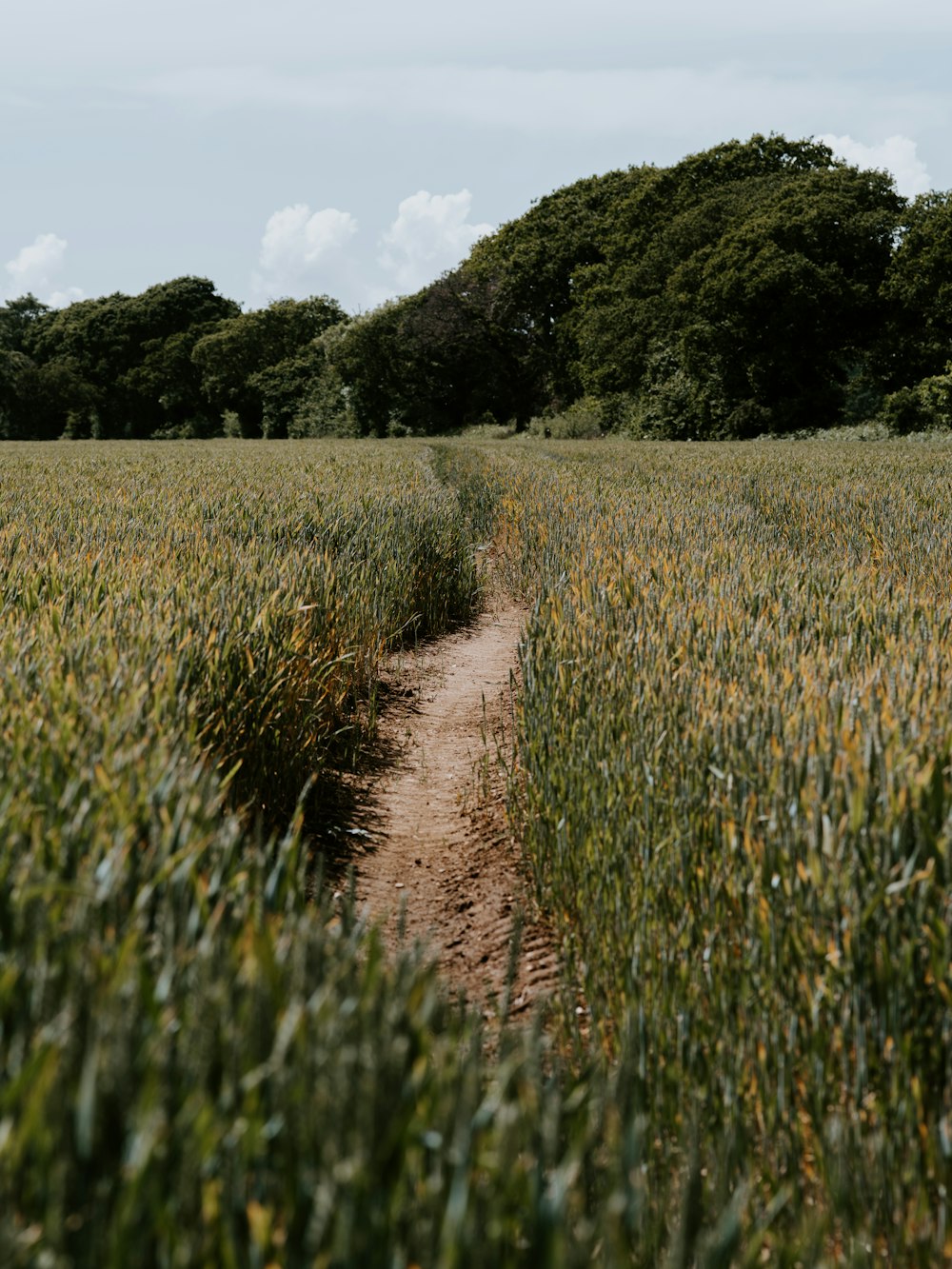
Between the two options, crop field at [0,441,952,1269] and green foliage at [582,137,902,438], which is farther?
green foliage at [582,137,902,438]

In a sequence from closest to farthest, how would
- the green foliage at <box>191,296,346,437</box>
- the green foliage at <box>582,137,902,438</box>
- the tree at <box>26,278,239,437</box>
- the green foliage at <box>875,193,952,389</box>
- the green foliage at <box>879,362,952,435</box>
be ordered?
the green foliage at <box>879,362,952,435</box>
the green foliage at <box>875,193,952,389</box>
the green foliage at <box>582,137,902,438</box>
the green foliage at <box>191,296,346,437</box>
the tree at <box>26,278,239,437</box>

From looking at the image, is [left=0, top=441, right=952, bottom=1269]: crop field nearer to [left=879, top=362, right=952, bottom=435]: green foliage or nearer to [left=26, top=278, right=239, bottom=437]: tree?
[left=879, top=362, right=952, bottom=435]: green foliage

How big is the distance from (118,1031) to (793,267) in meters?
38.0

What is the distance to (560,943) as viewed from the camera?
3.56 m

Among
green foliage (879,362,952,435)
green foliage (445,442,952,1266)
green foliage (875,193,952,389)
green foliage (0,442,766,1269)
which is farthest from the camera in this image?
green foliage (875,193,952,389)

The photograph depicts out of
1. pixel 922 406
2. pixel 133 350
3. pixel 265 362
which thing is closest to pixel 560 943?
pixel 922 406

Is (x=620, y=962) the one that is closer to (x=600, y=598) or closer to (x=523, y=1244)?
(x=523, y=1244)

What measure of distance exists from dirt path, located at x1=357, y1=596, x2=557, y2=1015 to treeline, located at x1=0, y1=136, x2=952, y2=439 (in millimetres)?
29741

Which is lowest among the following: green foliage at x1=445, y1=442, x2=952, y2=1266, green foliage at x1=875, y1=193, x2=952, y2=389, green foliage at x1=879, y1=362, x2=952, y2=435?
green foliage at x1=445, y1=442, x2=952, y2=1266

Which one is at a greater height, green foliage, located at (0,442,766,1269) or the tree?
the tree

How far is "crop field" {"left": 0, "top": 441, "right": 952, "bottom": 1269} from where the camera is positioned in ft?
3.84

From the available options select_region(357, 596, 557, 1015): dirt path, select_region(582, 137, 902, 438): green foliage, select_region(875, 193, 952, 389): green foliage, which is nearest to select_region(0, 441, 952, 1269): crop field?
select_region(357, 596, 557, 1015): dirt path

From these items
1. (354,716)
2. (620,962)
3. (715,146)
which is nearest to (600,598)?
(354,716)

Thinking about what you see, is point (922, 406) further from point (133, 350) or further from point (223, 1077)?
point (133, 350)
